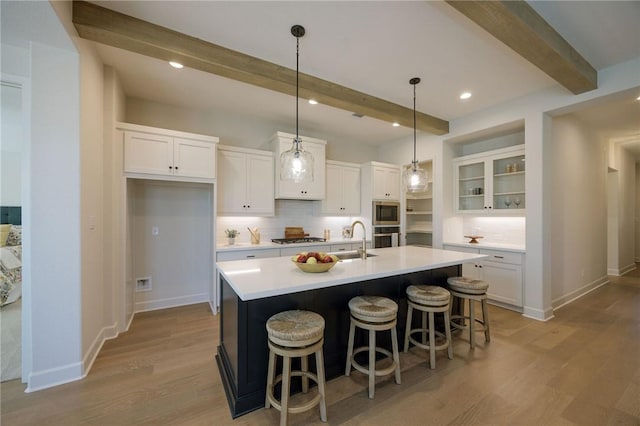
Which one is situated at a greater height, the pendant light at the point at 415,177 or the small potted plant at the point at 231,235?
the pendant light at the point at 415,177

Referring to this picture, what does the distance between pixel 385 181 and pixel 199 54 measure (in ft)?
11.9

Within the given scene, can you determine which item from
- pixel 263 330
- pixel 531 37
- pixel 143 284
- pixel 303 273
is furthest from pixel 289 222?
pixel 531 37

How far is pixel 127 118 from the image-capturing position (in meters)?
3.33

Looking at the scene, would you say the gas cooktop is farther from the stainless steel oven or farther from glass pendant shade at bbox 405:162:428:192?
glass pendant shade at bbox 405:162:428:192

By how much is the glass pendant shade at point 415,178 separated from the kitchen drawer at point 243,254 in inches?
83.0

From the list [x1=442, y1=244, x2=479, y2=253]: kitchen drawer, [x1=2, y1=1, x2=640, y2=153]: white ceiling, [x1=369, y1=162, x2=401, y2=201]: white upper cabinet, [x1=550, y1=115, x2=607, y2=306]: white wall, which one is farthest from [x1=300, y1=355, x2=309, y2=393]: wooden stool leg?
[x1=550, y1=115, x2=607, y2=306]: white wall

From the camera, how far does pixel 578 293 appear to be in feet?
13.3

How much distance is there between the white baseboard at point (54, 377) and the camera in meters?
1.93

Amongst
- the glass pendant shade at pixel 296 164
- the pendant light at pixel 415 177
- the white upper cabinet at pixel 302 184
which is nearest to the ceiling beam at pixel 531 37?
the pendant light at pixel 415 177

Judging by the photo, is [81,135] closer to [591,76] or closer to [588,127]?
[591,76]

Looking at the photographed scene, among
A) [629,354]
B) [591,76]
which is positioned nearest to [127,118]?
[591,76]

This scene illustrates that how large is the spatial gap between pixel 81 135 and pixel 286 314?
2209mm

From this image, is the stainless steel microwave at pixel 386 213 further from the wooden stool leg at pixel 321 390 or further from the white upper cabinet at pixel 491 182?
the wooden stool leg at pixel 321 390

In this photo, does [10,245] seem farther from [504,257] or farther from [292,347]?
[504,257]
